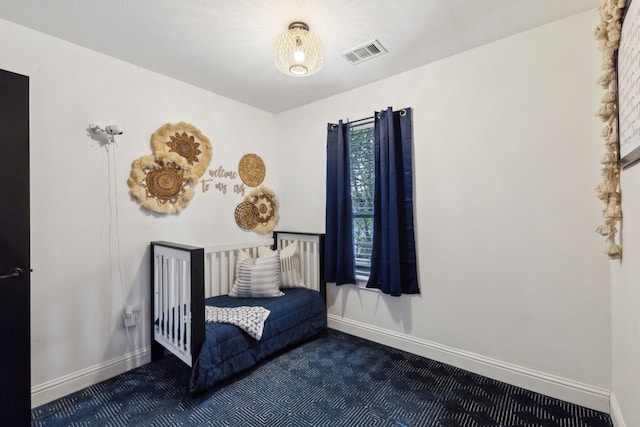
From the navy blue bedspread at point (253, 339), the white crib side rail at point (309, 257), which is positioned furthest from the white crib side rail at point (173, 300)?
the white crib side rail at point (309, 257)

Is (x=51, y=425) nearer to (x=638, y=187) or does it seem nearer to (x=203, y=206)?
(x=203, y=206)

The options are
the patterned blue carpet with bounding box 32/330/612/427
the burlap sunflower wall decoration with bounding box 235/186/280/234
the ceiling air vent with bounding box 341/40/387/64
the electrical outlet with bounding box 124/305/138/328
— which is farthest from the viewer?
the burlap sunflower wall decoration with bounding box 235/186/280/234

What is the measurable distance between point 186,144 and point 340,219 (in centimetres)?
146

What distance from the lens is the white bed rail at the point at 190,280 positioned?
180 centimetres

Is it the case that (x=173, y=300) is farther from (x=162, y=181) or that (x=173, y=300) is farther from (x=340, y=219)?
(x=340, y=219)

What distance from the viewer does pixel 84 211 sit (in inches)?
77.0

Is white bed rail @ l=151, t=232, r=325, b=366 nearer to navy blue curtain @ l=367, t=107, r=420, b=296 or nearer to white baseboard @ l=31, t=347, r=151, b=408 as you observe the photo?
white baseboard @ l=31, t=347, r=151, b=408

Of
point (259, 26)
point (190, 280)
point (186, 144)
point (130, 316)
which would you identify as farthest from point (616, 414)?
point (186, 144)

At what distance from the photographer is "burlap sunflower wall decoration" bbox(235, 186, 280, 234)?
9.64 ft

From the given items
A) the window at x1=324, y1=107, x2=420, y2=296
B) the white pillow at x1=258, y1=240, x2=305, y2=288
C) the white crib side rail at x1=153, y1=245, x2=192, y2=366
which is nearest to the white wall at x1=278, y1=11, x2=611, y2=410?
the window at x1=324, y1=107, x2=420, y2=296

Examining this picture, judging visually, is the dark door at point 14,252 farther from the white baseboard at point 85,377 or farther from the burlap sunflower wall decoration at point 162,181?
the burlap sunflower wall decoration at point 162,181

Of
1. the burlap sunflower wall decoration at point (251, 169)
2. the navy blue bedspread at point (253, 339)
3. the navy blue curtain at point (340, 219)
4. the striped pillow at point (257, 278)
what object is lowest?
the navy blue bedspread at point (253, 339)

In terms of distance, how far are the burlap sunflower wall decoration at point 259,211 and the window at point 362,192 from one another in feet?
3.16

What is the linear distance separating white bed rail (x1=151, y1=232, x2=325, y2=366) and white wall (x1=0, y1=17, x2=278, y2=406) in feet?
0.56
